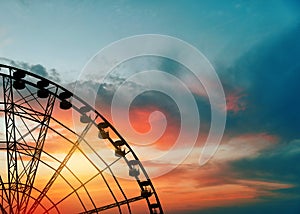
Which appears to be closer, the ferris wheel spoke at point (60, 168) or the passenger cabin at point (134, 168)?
the ferris wheel spoke at point (60, 168)

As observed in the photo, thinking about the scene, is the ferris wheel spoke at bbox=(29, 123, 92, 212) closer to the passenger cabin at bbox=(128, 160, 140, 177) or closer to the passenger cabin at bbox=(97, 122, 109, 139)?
the passenger cabin at bbox=(97, 122, 109, 139)

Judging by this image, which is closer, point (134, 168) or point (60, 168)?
point (60, 168)

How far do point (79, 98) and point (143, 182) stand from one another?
394 inches

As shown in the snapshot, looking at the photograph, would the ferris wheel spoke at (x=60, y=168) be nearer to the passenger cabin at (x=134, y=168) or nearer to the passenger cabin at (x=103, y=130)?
the passenger cabin at (x=103, y=130)

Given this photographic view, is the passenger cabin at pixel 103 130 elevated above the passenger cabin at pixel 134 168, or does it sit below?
above

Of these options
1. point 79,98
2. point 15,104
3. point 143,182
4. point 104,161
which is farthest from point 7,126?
point 143,182

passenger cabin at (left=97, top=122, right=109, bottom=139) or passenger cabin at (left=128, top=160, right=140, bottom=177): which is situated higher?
passenger cabin at (left=97, top=122, right=109, bottom=139)

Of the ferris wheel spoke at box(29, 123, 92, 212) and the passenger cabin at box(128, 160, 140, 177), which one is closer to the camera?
the ferris wheel spoke at box(29, 123, 92, 212)

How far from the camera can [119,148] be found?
3666cm

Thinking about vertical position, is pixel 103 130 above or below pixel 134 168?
above

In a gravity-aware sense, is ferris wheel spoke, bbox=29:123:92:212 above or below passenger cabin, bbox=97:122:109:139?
below

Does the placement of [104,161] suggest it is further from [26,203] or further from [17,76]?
[17,76]

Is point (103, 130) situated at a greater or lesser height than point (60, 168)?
greater

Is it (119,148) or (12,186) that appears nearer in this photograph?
(12,186)
